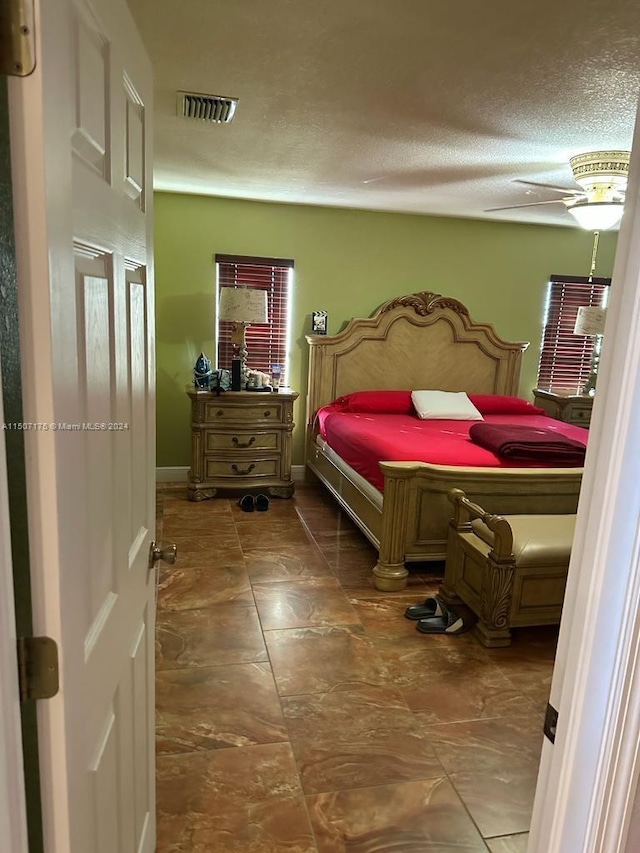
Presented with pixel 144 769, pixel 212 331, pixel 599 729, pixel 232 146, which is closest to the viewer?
pixel 599 729

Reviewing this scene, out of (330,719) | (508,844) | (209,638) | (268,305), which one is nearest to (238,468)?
(268,305)

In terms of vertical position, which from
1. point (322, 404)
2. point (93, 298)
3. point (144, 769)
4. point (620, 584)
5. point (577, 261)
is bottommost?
point (144, 769)

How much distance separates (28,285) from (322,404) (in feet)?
14.7

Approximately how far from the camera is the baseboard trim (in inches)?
198

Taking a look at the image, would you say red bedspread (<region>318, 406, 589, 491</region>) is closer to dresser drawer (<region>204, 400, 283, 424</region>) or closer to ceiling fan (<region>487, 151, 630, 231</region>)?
dresser drawer (<region>204, 400, 283, 424</region>)

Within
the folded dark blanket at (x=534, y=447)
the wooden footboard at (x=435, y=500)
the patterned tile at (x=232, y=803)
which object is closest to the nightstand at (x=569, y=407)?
the folded dark blanket at (x=534, y=447)

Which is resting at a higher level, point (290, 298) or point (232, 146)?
point (232, 146)

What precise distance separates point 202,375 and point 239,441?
23.3 inches

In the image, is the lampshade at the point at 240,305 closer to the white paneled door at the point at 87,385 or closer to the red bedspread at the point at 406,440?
the red bedspread at the point at 406,440

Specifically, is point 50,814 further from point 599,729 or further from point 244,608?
point 244,608

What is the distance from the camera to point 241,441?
466 cm

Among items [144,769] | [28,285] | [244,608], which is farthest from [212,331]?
[28,285]

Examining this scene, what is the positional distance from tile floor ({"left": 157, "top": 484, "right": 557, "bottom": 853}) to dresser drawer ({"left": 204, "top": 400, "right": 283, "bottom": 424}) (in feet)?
4.42

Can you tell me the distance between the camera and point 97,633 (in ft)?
3.09
